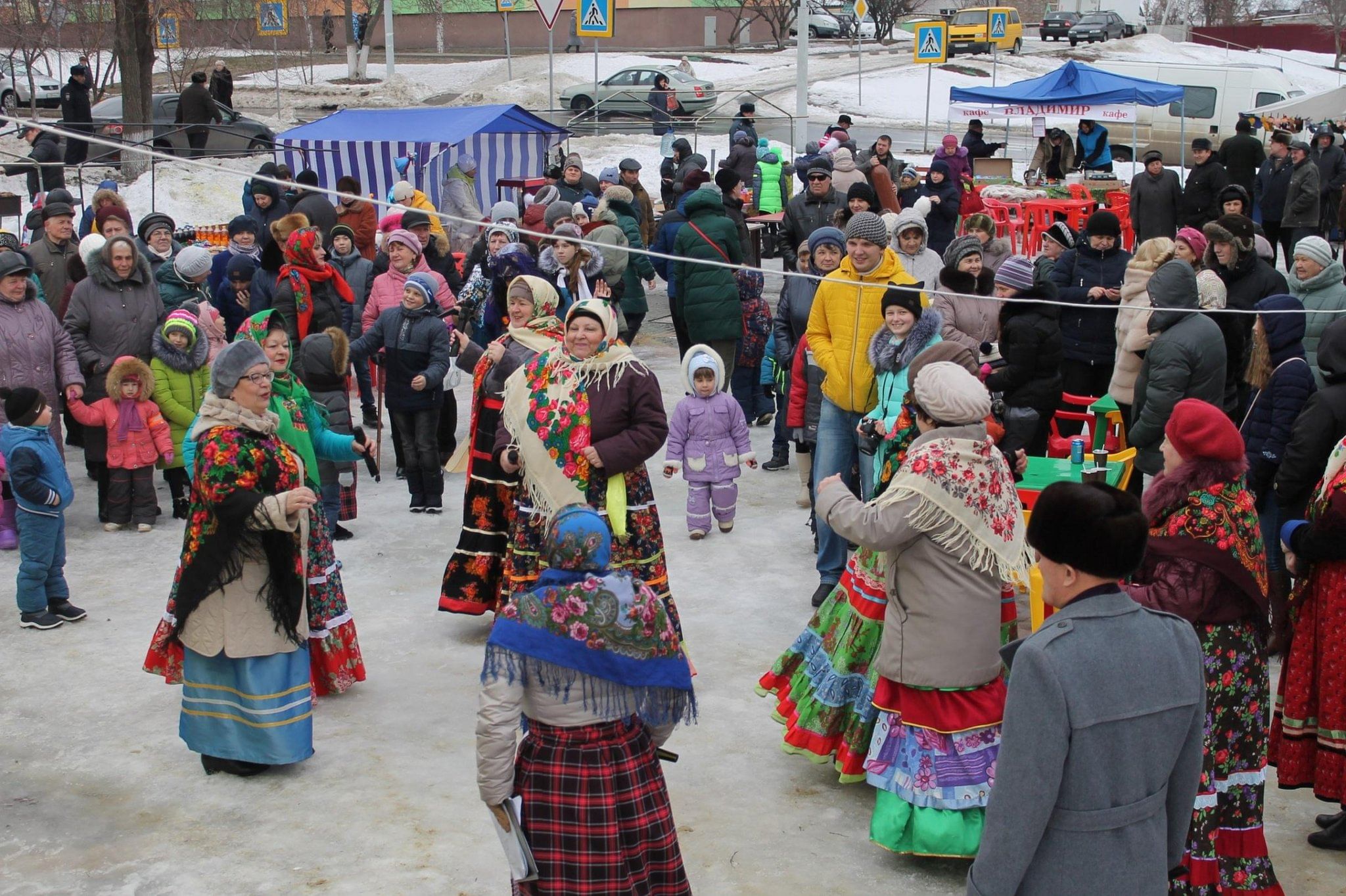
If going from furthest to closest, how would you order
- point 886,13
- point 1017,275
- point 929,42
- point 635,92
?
point 886,13 < point 635,92 < point 929,42 < point 1017,275

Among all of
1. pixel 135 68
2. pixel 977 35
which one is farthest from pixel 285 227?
pixel 977 35

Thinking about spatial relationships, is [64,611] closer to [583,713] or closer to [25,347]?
[25,347]

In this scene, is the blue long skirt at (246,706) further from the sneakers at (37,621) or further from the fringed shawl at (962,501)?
the fringed shawl at (962,501)

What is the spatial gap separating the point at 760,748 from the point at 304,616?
1850 mm

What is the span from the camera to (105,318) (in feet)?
27.6

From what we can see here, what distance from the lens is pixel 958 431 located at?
13.9 ft

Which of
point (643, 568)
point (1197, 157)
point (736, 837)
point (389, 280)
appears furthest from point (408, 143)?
point (736, 837)

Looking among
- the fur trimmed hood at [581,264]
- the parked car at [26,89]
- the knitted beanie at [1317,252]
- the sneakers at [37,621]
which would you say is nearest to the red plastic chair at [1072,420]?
the knitted beanie at [1317,252]

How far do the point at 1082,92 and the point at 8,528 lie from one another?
53.7ft

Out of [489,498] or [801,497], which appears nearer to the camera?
[489,498]

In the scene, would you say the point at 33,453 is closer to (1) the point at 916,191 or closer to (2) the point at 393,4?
(1) the point at 916,191

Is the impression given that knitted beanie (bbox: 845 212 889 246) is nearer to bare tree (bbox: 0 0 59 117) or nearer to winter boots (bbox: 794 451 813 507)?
winter boots (bbox: 794 451 813 507)

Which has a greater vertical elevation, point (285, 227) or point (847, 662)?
point (285, 227)

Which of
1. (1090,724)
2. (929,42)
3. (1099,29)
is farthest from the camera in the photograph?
(1099,29)
